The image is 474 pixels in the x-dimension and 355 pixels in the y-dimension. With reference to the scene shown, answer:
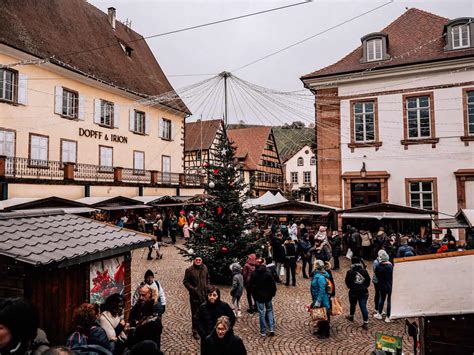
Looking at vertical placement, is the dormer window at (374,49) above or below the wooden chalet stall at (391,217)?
above

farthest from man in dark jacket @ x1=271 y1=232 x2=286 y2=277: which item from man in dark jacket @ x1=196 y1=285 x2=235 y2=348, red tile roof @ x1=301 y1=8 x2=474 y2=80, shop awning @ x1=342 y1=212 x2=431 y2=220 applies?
red tile roof @ x1=301 y1=8 x2=474 y2=80

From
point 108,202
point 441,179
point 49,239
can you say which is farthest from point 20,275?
point 441,179

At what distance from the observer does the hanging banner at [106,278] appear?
527 cm

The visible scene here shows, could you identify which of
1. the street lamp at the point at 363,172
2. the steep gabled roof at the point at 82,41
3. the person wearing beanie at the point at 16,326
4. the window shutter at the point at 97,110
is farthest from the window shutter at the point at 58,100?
the person wearing beanie at the point at 16,326

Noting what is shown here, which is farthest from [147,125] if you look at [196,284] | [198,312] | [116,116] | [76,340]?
[76,340]

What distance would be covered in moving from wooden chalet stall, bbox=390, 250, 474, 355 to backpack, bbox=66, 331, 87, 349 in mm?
3411

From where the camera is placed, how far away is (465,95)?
16.5m

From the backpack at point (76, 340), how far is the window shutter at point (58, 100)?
61.8 ft

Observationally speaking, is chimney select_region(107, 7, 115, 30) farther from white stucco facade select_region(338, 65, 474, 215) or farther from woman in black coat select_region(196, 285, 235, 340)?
woman in black coat select_region(196, 285, 235, 340)

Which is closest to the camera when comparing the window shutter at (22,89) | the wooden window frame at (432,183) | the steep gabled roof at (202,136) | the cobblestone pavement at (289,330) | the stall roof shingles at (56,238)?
the stall roof shingles at (56,238)

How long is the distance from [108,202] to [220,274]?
1042 centimetres

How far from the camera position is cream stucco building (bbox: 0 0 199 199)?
17.2m

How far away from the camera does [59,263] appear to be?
13.9 feet

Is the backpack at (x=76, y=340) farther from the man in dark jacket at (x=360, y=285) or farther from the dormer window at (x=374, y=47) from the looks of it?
the dormer window at (x=374, y=47)
